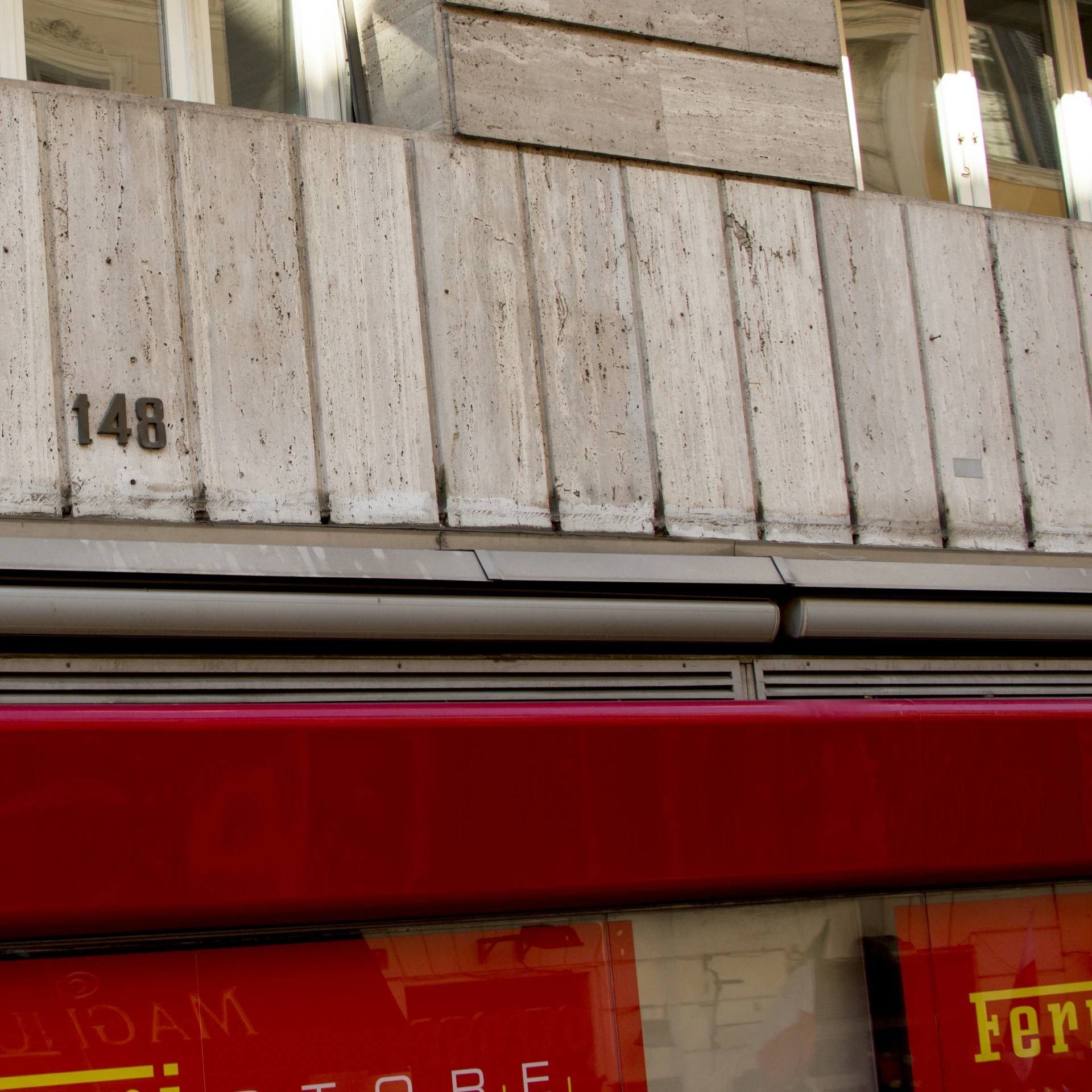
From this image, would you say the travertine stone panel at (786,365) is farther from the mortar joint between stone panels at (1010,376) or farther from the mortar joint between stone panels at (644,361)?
the mortar joint between stone panels at (1010,376)

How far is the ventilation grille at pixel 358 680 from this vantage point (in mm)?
4340

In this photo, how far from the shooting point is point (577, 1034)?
4.44 metres

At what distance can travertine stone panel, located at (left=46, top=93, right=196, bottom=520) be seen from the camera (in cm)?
455

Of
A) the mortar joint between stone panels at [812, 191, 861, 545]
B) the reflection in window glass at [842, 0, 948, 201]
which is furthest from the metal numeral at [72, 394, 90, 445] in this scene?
the reflection in window glass at [842, 0, 948, 201]

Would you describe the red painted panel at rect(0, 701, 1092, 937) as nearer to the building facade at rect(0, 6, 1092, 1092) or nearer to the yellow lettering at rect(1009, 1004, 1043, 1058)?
the building facade at rect(0, 6, 1092, 1092)

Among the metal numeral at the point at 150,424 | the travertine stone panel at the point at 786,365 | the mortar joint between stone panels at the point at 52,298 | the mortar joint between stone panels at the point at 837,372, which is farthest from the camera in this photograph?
the mortar joint between stone panels at the point at 837,372

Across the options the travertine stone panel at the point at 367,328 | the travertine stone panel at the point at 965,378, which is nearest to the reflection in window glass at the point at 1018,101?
the travertine stone panel at the point at 965,378

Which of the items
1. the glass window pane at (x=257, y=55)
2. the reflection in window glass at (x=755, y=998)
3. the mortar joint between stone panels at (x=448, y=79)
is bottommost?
the reflection in window glass at (x=755, y=998)

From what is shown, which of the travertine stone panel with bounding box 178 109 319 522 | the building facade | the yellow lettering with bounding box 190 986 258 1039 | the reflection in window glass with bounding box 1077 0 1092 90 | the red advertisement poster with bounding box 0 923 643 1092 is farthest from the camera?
the reflection in window glass with bounding box 1077 0 1092 90

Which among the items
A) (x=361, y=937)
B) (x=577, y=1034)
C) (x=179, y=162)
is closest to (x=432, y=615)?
(x=361, y=937)

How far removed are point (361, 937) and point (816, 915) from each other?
1493mm

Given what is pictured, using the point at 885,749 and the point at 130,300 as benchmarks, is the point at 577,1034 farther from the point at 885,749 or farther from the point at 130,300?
the point at 130,300

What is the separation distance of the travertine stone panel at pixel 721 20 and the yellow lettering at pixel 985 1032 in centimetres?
349

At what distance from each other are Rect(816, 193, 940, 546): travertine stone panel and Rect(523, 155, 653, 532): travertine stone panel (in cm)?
86
